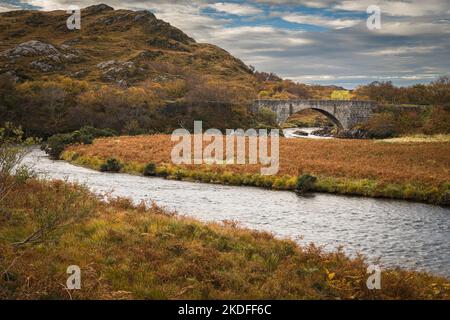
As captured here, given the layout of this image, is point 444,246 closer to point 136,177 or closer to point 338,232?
point 338,232

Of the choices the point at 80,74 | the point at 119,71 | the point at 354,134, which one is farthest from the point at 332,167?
the point at 80,74

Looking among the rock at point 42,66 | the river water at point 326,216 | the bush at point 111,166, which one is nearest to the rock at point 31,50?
the rock at point 42,66

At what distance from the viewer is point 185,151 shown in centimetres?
4878

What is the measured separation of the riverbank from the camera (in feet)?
104

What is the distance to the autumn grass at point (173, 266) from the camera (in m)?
11.2

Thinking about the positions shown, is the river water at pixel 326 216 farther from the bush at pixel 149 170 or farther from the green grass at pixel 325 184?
the bush at pixel 149 170

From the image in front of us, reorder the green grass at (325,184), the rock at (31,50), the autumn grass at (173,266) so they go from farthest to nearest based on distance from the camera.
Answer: the rock at (31,50) → the green grass at (325,184) → the autumn grass at (173,266)

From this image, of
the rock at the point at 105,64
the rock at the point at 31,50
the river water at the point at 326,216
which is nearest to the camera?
the river water at the point at 326,216

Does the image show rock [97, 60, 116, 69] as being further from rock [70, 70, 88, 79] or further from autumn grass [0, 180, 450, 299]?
autumn grass [0, 180, 450, 299]

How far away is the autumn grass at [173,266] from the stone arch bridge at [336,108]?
271ft

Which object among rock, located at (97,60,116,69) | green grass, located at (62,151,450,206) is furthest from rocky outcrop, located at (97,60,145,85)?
green grass, located at (62,151,450,206)

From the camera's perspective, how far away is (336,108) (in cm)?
9888

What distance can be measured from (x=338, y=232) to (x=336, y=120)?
82.4 metres
